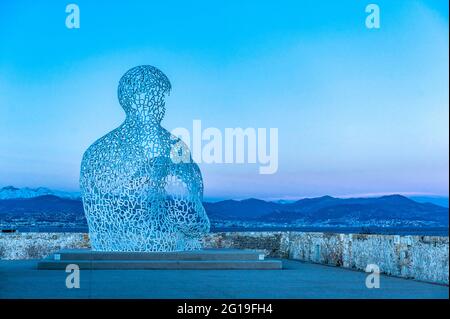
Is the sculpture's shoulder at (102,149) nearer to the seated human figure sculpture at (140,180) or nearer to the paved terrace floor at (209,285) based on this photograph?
the seated human figure sculpture at (140,180)

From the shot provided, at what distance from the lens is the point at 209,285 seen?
38.3 ft

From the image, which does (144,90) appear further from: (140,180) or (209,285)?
(209,285)

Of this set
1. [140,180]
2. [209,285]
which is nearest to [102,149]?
[140,180]

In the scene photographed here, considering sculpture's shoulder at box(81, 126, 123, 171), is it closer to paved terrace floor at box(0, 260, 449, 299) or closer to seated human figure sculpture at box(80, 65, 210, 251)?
seated human figure sculpture at box(80, 65, 210, 251)

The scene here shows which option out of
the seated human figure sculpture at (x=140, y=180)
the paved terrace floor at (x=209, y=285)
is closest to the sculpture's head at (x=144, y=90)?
the seated human figure sculpture at (x=140, y=180)

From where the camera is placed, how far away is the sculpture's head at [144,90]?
1554cm

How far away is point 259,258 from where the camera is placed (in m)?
16.2

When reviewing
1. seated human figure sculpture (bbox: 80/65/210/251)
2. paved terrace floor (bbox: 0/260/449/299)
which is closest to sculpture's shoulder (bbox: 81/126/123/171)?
seated human figure sculpture (bbox: 80/65/210/251)

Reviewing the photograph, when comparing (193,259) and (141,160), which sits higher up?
(141,160)

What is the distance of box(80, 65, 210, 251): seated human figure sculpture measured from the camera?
15.1m

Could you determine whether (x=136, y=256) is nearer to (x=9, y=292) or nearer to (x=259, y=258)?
(x=259, y=258)

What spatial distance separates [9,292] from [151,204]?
5.05 meters
